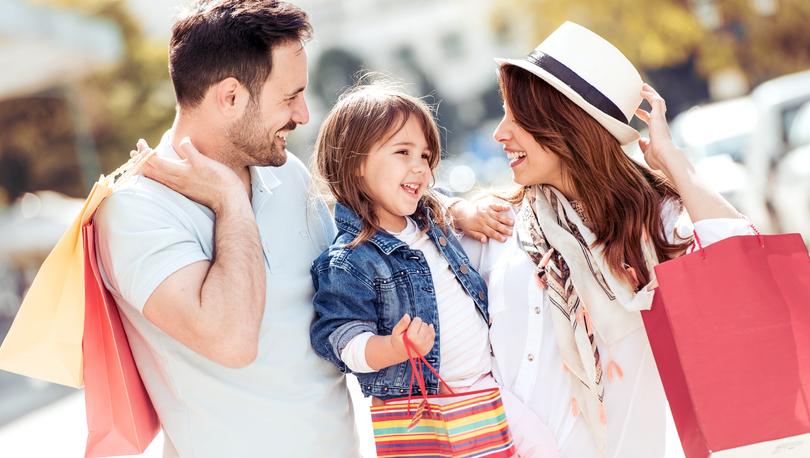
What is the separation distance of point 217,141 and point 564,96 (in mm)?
1095

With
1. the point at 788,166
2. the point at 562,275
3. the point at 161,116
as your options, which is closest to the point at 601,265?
the point at 562,275

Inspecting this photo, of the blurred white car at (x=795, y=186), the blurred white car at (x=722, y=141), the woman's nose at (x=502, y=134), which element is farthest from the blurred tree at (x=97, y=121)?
the woman's nose at (x=502, y=134)

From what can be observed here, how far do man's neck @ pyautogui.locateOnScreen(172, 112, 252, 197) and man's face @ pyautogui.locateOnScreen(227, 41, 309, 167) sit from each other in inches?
1.6

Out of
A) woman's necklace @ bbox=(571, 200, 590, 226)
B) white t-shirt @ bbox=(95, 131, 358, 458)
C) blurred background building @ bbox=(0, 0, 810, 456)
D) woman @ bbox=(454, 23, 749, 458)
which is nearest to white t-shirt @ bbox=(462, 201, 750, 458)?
woman @ bbox=(454, 23, 749, 458)

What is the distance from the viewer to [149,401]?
2814mm

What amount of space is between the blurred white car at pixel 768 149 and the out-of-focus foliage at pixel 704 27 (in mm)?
10858

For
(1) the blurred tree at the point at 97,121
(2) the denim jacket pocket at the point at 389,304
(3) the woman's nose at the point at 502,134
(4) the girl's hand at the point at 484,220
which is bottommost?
(2) the denim jacket pocket at the point at 389,304

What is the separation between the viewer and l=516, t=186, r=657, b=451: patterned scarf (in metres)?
2.93

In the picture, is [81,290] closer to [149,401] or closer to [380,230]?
[149,401]

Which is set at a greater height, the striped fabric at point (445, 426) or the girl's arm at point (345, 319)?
the girl's arm at point (345, 319)

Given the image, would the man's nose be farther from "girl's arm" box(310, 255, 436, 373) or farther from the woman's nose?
the woman's nose

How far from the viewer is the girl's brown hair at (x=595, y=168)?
3049 millimetres

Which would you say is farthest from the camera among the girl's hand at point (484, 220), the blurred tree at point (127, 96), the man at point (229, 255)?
the blurred tree at point (127, 96)

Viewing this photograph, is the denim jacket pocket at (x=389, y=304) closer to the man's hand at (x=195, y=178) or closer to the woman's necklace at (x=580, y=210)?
the man's hand at (x=195, y=178)
